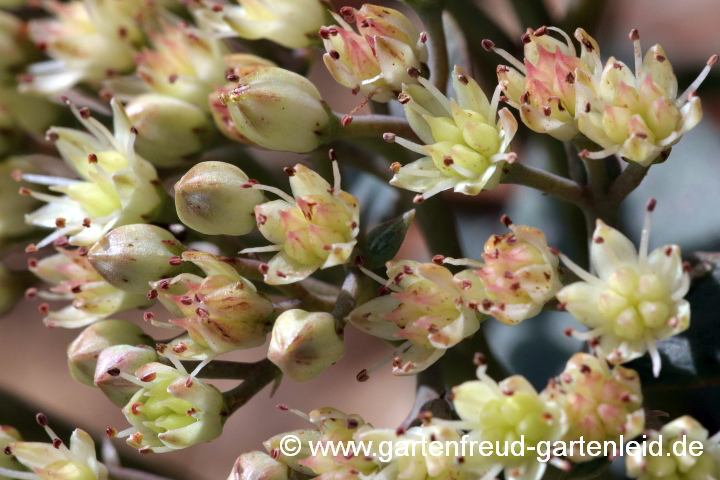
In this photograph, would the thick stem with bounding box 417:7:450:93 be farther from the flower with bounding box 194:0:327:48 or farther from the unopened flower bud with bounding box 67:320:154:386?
the unopened flower bud with bounding box 67:320:154:386

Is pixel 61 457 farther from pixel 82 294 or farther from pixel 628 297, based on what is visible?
pixel 628 297

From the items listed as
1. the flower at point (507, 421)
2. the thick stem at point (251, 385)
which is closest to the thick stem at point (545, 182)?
the flower at point (507, 421)

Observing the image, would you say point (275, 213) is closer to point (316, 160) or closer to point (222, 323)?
point (222, 323)

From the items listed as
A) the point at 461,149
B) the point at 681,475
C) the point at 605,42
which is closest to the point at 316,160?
the point at 461,149

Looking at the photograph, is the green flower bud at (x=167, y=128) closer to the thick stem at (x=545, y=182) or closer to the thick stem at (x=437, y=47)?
the thick stem at (x=437, y=47)

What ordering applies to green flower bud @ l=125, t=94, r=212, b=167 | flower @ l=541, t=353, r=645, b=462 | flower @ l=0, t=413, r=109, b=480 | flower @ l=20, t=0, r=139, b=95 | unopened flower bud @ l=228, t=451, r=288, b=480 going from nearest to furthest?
flower @ l=541, t=353, r=645, b=462 → unopened flower bud @ l=228, t=451, r=288, b=480 → flower @ l=0, t=413, r=109, b=480 → green flower bud @ l=125, t=94, r=212, b=167 → flower @ l=20, t=0, r=139, b=95

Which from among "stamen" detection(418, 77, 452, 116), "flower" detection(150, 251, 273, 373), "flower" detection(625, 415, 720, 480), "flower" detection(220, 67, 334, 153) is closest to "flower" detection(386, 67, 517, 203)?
"stamen" detection(418, 77, 452, 116)
